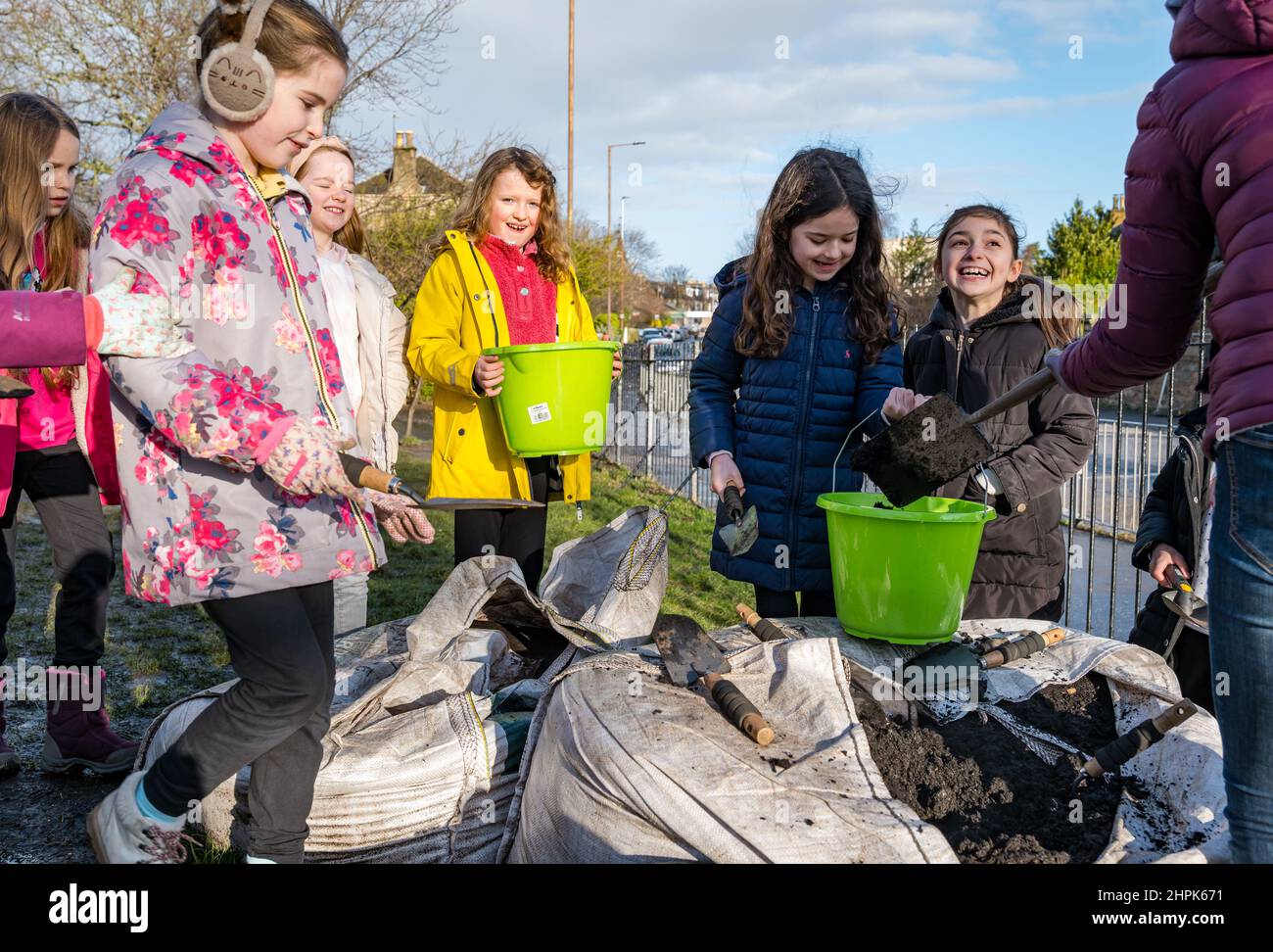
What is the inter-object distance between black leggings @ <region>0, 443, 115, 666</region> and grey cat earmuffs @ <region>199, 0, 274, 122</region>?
1.52m

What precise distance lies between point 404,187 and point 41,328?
35.4 ft

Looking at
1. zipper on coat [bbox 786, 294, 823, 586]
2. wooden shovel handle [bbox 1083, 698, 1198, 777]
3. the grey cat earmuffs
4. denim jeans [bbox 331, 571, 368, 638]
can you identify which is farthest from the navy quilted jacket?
the grey cat earmuffs

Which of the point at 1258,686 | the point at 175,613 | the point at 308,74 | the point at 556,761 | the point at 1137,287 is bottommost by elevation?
the point at 175,613

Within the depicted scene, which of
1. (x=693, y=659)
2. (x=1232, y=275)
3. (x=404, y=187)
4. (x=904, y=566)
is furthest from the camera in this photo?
(x=404, y=187)

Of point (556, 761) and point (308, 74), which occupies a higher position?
point (308, 74)

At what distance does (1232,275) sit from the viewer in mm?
1467

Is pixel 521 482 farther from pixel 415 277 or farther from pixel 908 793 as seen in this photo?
pixel 415 277

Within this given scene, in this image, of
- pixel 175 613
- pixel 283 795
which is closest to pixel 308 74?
Result: pixel 283 795

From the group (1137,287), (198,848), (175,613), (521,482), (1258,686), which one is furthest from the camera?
(175,613)

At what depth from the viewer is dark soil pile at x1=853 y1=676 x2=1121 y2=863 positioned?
1991 millimetres

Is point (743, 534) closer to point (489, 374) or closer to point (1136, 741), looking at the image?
point (489, 374)

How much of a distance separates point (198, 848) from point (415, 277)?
30.5 feet

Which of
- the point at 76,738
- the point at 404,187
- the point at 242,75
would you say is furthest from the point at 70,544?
the point at 404,187
